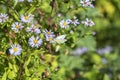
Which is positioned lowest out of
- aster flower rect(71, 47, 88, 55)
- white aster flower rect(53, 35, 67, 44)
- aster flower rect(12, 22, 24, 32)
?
aster flower rect(71, 47, 88, 55)

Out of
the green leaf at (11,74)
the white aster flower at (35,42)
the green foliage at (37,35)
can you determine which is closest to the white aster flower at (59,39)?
the green foliage at (37,35)

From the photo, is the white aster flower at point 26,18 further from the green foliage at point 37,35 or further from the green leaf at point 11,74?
the green leaf at point 11,74

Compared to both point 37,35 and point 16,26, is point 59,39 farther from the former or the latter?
point 16,26

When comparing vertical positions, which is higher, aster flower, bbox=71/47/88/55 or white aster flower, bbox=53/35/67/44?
white aster flower, bbox=53/35/67/44

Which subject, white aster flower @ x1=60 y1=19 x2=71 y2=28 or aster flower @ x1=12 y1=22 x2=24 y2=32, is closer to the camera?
aster flower @ x1=12 y1=22 x2=24 y2=32

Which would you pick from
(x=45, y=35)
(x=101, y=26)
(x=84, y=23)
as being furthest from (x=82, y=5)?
(x=101, y=26)

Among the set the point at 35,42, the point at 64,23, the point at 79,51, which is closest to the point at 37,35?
the point at 35,42

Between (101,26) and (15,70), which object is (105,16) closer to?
(101,26)

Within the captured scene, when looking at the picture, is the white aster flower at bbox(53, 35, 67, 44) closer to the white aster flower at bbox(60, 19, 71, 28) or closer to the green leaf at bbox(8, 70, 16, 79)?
the white aster flower at bbox(60, 19, 71, 28)

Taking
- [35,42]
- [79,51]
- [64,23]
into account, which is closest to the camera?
[35,42]

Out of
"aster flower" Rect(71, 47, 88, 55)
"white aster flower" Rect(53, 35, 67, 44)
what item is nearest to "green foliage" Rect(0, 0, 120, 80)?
"white aster flower" Rect(53, 35, 67, 44)
